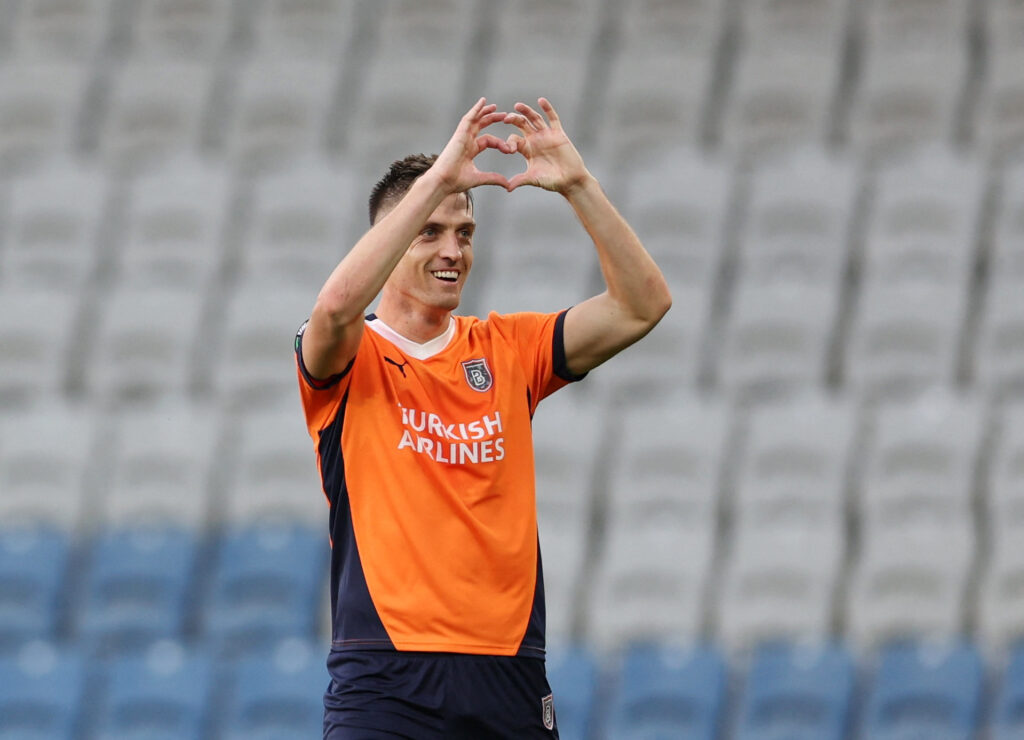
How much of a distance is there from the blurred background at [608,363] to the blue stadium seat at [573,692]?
13 mm

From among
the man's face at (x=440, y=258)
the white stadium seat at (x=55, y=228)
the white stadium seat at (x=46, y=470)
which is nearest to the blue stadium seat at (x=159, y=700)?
the white stadium seat at (x=46, y=470)

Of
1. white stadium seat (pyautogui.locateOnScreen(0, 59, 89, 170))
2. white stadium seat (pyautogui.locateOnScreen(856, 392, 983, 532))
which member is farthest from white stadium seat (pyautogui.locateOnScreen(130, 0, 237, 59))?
white stadium seat (pyautogui.locateOnScreen(856, 392, 983, 532))

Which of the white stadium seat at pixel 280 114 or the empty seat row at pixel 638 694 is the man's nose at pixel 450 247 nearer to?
the empty seat row at pixel 638 694

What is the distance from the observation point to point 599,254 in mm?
3299

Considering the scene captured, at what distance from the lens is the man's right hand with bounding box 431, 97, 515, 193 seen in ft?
10.1

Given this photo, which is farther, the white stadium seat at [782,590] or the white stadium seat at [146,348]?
the white stadium seat at [146,348]

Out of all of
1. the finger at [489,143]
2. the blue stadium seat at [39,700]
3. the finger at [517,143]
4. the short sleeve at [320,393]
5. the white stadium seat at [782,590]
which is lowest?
the blue stadium seat at [39,700]

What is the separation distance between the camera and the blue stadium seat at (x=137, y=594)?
696 cm

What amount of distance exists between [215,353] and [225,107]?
2.25 metres

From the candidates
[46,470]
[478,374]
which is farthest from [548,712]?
[46,470]

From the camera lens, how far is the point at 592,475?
7.37m

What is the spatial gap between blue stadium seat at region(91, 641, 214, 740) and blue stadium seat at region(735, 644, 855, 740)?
7.42 ft

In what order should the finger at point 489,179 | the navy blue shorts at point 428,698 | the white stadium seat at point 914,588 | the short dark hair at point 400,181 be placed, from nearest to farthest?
the navy blue shorts at point 428,698
the finger at point 489,179
the short dark hair at point 400,181
the white stadium seat at point 914,588

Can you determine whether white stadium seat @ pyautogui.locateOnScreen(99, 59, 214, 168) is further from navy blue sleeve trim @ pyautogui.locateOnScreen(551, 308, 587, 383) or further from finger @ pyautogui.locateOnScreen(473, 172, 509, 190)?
finger @ pyautogui.locateOnScreen(473, 172, 509, 190)
